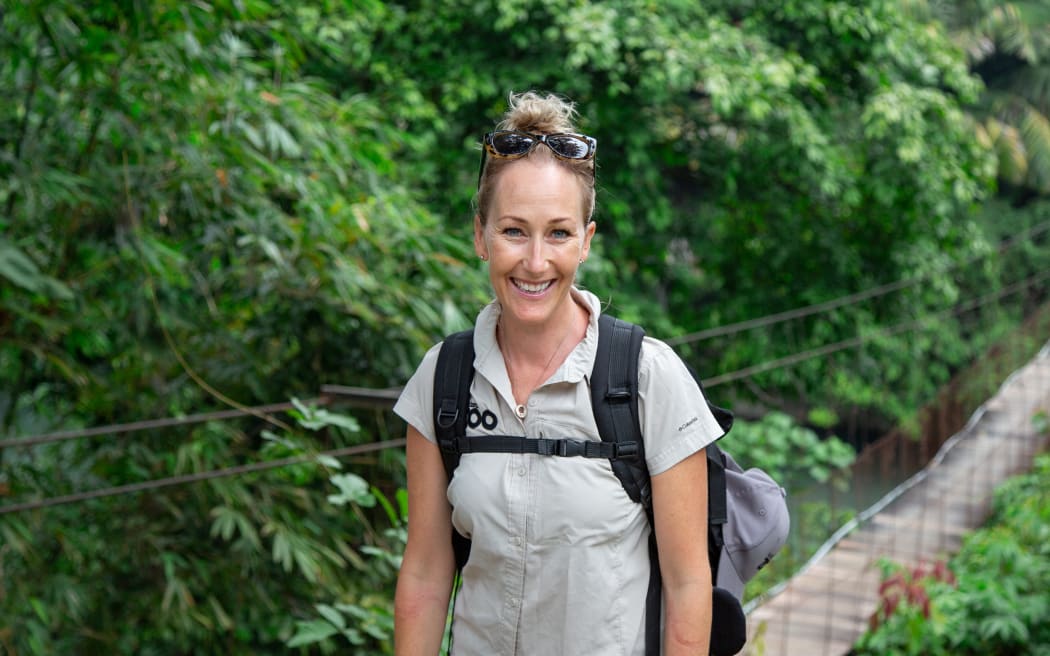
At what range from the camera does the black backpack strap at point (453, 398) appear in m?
1.20

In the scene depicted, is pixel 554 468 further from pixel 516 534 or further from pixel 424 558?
pixel 424 558

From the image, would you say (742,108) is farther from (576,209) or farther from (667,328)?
(576,209)

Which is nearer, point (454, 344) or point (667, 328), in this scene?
point (454, 344)

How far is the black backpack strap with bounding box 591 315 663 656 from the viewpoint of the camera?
114cm

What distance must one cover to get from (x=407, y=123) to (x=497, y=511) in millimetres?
5148

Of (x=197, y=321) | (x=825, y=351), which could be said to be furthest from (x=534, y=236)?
(x=825, y=351)

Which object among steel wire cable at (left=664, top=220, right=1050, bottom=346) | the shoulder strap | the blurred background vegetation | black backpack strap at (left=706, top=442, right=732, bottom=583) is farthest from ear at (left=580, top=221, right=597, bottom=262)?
steel wire cable at (left=664, top=220, right=1050, bottom=346)

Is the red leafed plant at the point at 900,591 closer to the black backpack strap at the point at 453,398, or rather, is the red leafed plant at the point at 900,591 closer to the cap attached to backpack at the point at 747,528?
the cap attached to backpack at the point at 747,528

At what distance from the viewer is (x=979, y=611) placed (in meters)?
3.79

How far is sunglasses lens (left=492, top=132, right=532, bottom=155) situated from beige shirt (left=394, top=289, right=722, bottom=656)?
0.69 feet

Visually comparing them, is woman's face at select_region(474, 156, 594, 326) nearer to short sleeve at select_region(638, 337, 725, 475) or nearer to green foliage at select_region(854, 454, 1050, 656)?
short sleeve at select_region(638, 337, 725, 475)

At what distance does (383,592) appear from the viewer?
2674 millimetres

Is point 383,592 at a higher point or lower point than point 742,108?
lower

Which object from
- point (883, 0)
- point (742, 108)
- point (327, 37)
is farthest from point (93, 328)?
point (883, 0)
